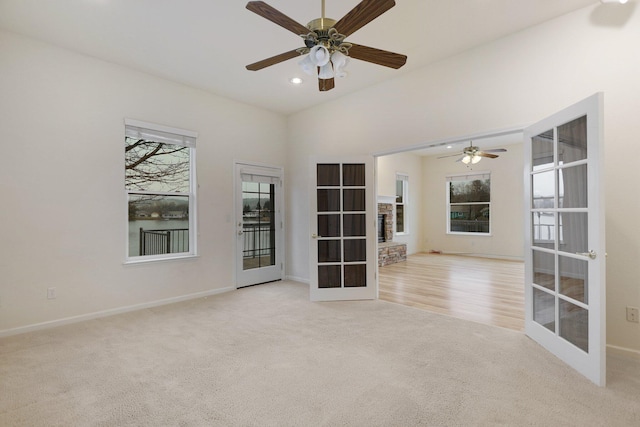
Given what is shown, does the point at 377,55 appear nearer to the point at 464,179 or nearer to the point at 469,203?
the point at 464,179

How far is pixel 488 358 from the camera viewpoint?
258 centimetres

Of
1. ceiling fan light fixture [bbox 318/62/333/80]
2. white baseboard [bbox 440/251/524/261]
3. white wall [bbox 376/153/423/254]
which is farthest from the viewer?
white wall [bbox 376/153/423/254]

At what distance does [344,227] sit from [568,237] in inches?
99.8

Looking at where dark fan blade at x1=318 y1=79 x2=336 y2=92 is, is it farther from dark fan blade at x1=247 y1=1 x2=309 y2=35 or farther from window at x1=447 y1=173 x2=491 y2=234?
window at x1=447 y1=173 x2=491 y2=234

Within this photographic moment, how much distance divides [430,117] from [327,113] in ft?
5.84

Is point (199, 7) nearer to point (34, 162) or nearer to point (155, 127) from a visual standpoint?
point (155, 127)

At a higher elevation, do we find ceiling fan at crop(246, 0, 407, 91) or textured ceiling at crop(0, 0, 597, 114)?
textured ceiling at crop(0, 0, 597, 114)

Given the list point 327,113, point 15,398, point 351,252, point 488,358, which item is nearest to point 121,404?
point 15,398

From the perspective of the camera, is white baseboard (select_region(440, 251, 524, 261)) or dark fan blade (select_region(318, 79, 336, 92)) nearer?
dark fan blade (select_region(318, 79, 336, 92))

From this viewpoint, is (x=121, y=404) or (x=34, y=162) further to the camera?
(x=34, y=162)

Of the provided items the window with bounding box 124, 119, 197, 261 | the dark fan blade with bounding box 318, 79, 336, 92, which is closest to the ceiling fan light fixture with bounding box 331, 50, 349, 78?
the dark fan blade with bounding box 318, 79, 336, 92

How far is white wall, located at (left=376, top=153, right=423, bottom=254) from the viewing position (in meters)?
8.05

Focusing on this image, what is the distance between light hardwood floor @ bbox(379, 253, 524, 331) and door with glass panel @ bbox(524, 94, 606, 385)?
680 mm

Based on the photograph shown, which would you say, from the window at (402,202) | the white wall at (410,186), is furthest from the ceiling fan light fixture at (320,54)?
the window at (402,202)
